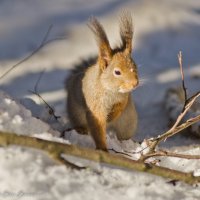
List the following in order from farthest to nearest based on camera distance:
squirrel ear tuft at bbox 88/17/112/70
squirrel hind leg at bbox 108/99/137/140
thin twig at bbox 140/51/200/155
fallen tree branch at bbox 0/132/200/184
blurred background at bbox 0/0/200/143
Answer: blurred background at bbox 0/0/200/143 < squirrel hind leg at bbox 108/99/137/140 < squirrel ear tuft at bbox 88/17/112/70 < thin twig at bbox 140/51/200/155 < fallen tree branch at bbox 0/132/200/184

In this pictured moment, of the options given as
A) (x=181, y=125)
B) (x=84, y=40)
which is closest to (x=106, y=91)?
(x=181, y=125)

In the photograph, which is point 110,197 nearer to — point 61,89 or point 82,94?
point 82,94

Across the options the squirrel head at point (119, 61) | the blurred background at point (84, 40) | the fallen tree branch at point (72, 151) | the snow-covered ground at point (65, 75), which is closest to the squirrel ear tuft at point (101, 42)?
the squirrel head at point (119, 61)

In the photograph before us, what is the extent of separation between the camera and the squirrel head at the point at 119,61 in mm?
2314

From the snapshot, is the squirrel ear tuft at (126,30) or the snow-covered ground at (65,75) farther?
the squirrel ear tuft at (126,30)

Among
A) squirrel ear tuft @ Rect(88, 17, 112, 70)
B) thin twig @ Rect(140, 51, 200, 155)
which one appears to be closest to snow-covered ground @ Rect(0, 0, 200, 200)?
thin twig @ Rect(140, 51, 200, 155)

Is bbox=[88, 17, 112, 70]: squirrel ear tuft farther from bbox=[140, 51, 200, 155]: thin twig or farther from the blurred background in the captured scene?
the blurred background

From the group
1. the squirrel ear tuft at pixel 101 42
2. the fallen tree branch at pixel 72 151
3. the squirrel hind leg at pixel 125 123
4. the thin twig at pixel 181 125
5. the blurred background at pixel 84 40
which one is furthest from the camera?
the blurred background at pixel 84 40

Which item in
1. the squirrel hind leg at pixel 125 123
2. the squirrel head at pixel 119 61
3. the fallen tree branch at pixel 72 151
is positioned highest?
the squirrel head at pixel 119 61

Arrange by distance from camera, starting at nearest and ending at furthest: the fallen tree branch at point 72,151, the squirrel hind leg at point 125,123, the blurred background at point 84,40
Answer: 1. the fallen tree branch at point 72,151
2. the squirrel hind leg at point 125,123
3. the blurred background at point 84,40

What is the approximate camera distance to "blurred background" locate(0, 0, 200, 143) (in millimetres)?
4512

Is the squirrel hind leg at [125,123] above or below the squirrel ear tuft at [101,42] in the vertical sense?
below

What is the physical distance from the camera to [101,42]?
2.37m

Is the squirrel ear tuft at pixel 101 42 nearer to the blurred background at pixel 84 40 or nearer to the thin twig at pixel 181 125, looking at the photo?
the thin twig at pixel 181 125
